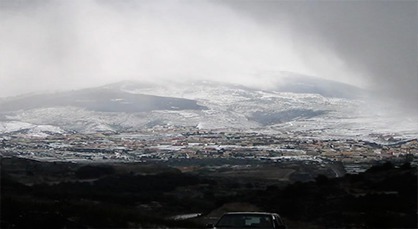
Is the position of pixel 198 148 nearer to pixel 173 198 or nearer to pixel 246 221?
pixel 173 198

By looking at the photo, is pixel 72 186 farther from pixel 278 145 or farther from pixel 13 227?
pixel 278 145

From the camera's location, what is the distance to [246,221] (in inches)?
947

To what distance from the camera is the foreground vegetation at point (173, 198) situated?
34844mm

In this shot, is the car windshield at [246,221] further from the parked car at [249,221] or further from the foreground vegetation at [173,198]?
the foreground vegetation at [173,198]

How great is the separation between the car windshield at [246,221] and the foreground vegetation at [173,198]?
807cm

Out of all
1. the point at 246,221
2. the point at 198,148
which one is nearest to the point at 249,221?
the point at 246,221

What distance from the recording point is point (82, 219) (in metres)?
33.2

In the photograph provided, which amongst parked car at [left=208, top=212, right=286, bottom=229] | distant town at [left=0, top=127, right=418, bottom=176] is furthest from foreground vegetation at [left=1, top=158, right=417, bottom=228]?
distant town at [left=0, top=127, right=418, bottom=176]

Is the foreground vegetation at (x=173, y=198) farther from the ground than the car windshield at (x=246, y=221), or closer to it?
closer to it

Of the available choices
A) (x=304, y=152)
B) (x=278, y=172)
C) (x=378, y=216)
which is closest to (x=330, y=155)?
(x=304, y=152)

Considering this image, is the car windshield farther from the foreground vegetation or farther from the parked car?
the foreground vegetation

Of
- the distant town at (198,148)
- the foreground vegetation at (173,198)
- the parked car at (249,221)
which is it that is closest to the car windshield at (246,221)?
the parked car at (249,221)

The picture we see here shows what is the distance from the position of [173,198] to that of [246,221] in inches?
1581

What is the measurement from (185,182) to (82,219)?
41859mm
